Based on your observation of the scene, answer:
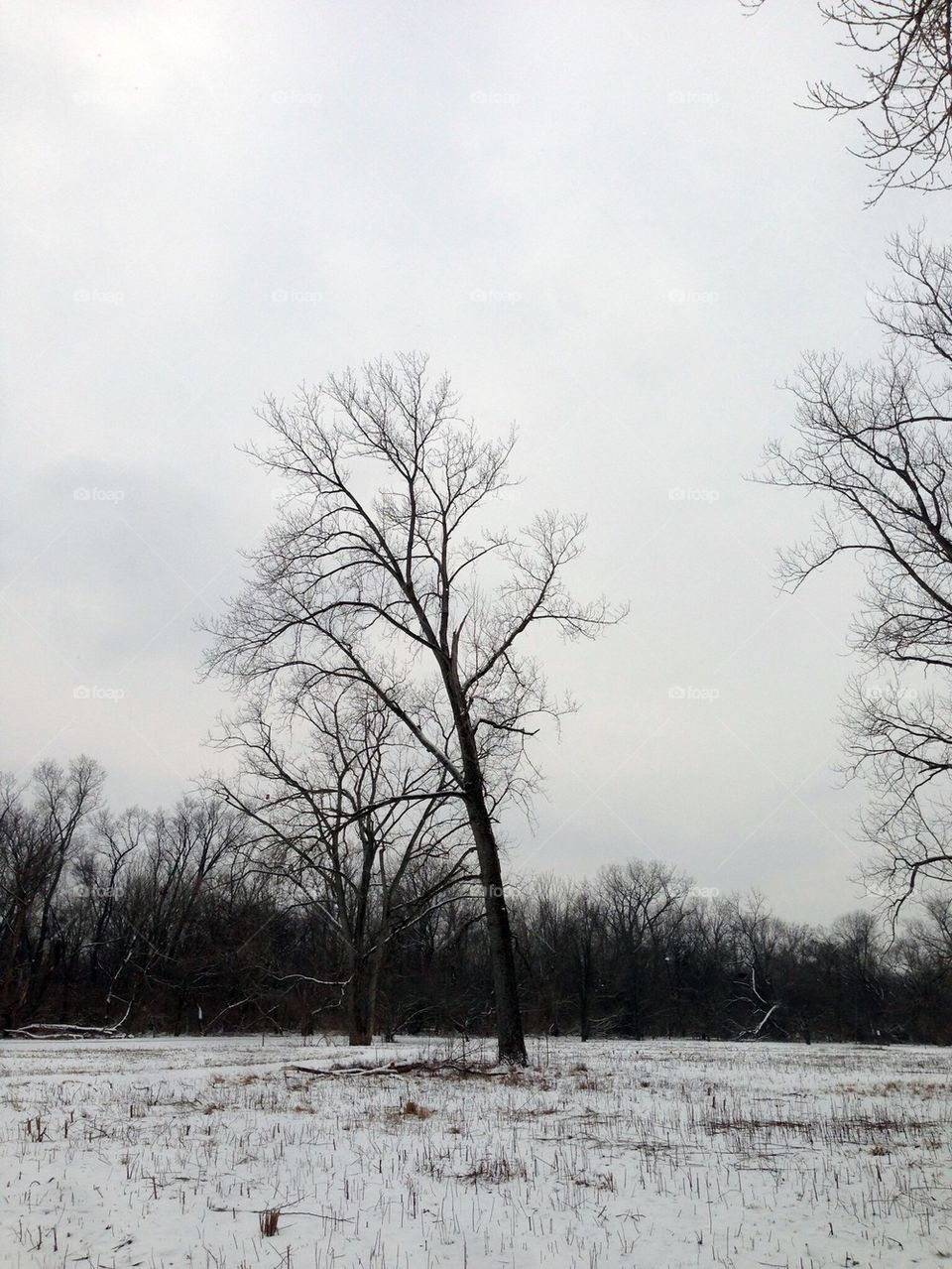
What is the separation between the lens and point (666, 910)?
83.4m

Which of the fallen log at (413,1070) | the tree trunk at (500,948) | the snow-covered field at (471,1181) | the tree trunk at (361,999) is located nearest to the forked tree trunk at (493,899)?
the tree trunk at (500,948)

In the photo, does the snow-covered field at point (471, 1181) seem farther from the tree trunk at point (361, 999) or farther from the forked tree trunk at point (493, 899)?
the tree trunk at point (361, 999)

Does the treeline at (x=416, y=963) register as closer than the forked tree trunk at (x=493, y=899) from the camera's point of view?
No

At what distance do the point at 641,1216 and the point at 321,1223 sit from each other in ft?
6.50

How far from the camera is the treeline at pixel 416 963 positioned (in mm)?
41219

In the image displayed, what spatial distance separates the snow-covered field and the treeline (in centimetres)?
1580

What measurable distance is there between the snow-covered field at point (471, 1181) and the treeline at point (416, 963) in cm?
1580

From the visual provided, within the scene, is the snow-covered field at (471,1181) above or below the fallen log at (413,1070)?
above

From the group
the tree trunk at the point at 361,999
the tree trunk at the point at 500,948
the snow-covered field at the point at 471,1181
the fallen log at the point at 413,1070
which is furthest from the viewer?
the tree trunk at the point at 361,999

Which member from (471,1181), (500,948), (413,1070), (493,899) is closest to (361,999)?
(500,948)

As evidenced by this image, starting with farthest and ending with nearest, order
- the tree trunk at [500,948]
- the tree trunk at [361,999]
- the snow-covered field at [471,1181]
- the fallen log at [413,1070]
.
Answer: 1. the tree trunk at [361,999]
2. the tree trunk at [500,948]
3. the fallen log at [413,1070]
4. the snow-covered field at [471,1181]

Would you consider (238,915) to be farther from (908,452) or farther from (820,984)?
(820,984)

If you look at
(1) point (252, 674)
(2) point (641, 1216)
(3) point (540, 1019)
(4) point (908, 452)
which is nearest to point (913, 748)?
(4) point (908, 452)

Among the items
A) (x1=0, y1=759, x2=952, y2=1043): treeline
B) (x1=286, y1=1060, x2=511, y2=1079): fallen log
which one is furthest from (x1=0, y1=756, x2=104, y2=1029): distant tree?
(x1=286, y1=1060, x2=511, y2=1079): fallen log
